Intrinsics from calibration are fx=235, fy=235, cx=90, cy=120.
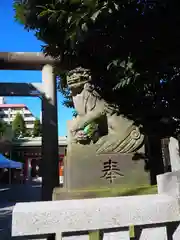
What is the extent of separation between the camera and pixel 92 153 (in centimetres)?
309

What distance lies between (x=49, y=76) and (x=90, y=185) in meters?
5.82

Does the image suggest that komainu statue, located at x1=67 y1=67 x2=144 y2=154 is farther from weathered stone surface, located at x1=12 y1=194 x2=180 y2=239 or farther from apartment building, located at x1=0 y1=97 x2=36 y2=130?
apartment building, located at x1=0 y1=97 x2=36 y2=130

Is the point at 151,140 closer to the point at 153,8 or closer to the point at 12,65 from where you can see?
the point at 153,8

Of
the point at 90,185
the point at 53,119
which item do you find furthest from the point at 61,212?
the point at 53,119

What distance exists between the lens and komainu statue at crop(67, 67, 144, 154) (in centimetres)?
320

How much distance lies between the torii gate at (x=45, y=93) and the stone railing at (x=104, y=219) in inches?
244

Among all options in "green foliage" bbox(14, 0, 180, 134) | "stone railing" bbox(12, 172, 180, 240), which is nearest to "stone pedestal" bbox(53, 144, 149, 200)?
"green foliage" bbox(14, 0, 180, 134)

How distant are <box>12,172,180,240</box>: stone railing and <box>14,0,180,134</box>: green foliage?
5.65 feet

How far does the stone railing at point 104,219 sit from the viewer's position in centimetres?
139

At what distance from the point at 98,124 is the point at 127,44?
1151mm

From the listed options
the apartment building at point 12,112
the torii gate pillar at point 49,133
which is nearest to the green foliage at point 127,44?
the torii gate pillar at point 49,133

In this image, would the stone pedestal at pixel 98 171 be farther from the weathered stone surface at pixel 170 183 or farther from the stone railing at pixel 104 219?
the stone railing at pixel 104 219

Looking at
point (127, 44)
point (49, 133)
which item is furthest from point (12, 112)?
point (127, 44)

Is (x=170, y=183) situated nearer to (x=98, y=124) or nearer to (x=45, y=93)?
(x=98, y=124)
